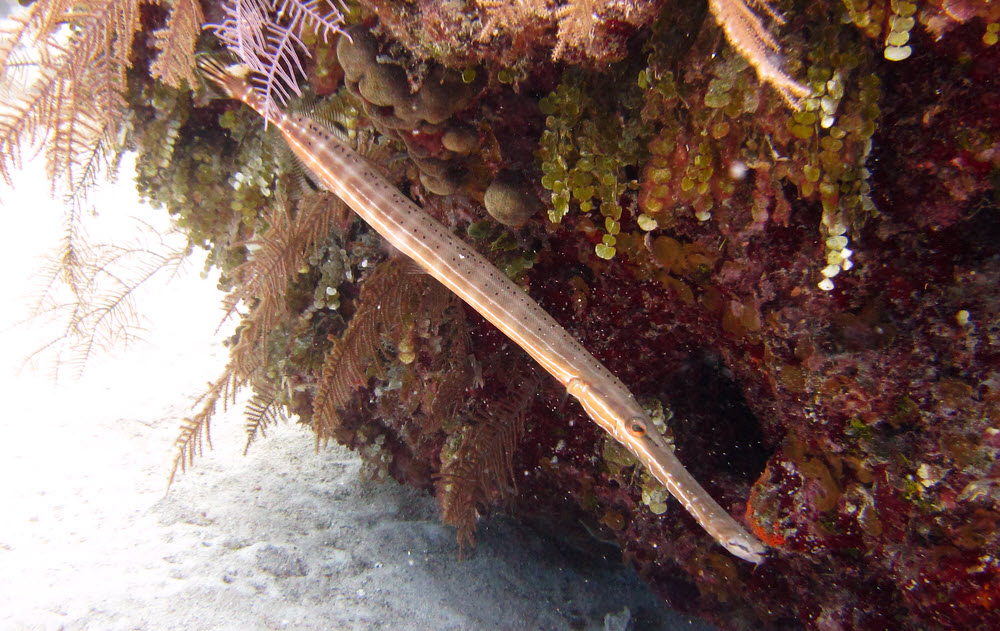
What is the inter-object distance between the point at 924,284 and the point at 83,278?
6354 millimetres

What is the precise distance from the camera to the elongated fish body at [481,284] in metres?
2.79

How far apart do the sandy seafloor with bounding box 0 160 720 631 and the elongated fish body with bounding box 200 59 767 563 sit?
1.87 m

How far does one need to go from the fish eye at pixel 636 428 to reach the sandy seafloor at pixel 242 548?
2.58m

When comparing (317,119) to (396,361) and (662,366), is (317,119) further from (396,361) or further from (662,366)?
(662,366)

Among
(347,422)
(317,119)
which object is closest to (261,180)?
(317,119)

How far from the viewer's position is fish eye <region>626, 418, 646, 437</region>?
2.77 meters

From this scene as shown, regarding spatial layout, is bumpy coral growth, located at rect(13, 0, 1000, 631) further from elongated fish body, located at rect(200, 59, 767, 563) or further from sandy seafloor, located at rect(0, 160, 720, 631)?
sandy seafloor, located at rect(0, 160, 720, 631)

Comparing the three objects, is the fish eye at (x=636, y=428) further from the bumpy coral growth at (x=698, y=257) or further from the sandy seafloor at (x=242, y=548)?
the sandy seafloor at (x=242, y=548)

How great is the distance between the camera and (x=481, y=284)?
3.08 meters

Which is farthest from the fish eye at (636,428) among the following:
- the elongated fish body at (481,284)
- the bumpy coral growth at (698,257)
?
the bumpy coral growth at (698,257)

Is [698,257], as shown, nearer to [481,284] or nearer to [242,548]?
[481,284]

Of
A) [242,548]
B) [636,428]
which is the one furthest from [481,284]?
[242,548]

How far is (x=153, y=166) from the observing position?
423 cm

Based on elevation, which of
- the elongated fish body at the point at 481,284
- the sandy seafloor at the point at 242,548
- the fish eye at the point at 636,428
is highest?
the elongated fish body at the point at 481,284
